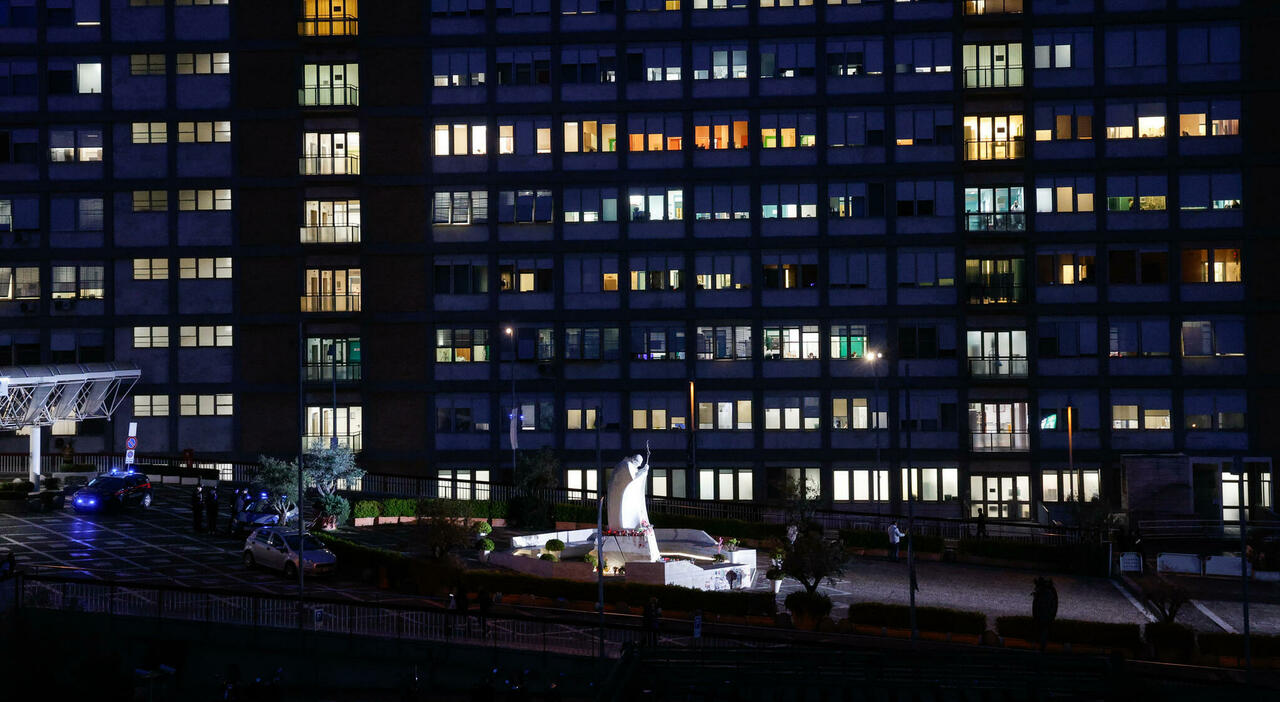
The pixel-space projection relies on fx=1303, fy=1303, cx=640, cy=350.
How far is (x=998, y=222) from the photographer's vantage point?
69.7 metres

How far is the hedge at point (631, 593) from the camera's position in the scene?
39.0m

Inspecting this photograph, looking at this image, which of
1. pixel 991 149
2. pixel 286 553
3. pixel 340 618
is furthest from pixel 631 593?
pixel 991 149

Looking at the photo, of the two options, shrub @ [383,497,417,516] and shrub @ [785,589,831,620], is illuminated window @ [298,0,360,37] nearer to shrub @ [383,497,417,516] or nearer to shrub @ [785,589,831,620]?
shrub @ [383,497,417,516]

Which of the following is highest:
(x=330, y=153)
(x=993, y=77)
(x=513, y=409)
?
(x=993, y=77)

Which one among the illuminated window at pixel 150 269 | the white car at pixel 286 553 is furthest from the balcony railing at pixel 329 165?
the white car at pixel 286 553

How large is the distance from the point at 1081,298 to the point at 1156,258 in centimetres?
441

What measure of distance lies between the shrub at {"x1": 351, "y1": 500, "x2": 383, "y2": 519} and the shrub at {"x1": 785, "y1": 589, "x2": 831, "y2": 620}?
23.7 metres

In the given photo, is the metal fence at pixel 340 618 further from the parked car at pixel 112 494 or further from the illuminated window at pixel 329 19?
the illuminated window at pixel 329 19

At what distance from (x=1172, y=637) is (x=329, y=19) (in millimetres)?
55468

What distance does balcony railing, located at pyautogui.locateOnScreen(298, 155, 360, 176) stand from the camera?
72.7 metres

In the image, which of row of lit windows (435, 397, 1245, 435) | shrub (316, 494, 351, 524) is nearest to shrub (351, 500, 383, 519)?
shrub (316, 494, 351, 524)

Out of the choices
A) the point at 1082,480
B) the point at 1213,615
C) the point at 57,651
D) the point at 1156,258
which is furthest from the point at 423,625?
the point at 1156,258

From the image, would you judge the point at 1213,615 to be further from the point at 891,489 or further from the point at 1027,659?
the point at 891,489

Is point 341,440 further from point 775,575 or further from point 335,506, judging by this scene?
point 775,575
